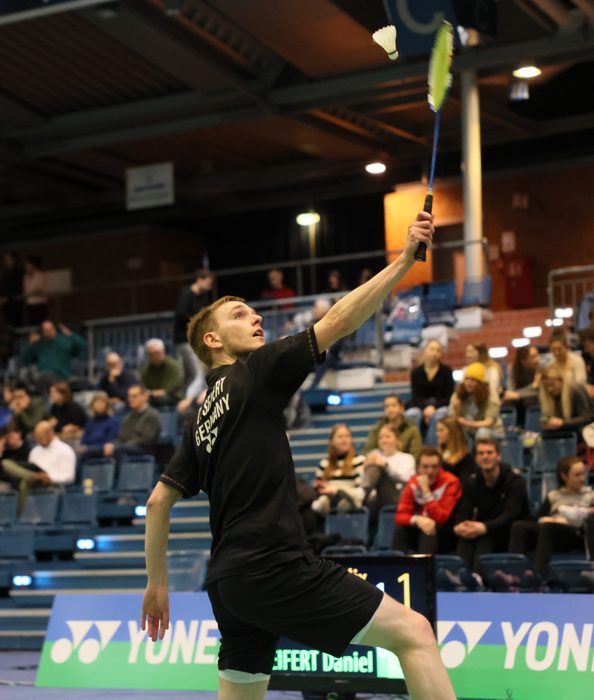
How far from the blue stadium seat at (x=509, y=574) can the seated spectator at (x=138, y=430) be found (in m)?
6.00

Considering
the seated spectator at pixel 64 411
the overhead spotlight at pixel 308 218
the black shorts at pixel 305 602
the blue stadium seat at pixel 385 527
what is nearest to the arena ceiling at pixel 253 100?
the overhead spotlight at pixel 308 218

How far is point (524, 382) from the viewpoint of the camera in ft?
46.5

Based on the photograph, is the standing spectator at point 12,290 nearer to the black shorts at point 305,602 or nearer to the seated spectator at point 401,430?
the seated spectator at point 401,430

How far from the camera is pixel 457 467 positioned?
11.9m

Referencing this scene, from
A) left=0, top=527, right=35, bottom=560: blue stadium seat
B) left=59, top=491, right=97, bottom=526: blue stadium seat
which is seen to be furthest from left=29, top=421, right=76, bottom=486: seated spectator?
left=0, top=527, right=35, bottom=560: blue stadium seat

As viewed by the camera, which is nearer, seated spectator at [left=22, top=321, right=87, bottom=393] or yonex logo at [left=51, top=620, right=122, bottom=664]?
yonex logo at [left=51, top=620, right=122, bottom=664]

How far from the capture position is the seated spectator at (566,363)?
12789 millimetres

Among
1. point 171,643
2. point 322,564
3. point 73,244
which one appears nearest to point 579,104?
point 73,244

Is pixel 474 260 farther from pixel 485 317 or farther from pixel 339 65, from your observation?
pixel 339 65

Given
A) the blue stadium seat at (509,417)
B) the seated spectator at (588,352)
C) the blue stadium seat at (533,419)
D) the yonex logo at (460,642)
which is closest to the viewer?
the yonex logo at (460,642)

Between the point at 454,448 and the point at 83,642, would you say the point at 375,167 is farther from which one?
the point at 83,642

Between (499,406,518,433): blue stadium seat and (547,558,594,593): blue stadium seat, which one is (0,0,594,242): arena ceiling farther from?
(547,558,594,593): blue stadium seat

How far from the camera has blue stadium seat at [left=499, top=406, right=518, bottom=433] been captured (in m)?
13.5

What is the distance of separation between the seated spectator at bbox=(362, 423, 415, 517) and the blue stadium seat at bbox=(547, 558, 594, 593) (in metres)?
2.63
